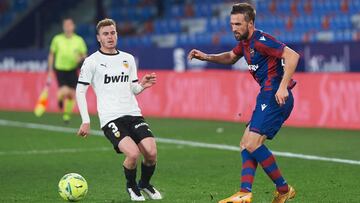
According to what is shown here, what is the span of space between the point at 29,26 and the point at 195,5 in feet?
21.7

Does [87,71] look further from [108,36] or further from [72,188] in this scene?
[72,188]

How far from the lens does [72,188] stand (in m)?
9.54

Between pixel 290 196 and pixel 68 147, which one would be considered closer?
pixel 290 196

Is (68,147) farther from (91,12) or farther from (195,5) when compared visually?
(91,12)

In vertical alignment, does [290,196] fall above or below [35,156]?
above

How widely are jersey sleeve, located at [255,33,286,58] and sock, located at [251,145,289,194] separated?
34.3 inches

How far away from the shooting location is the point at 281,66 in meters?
8.99

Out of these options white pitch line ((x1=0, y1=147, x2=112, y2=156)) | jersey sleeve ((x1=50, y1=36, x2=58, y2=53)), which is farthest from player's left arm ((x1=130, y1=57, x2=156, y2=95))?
jersey sleeve ((x1=50, y1=36, x2=58, y2=53))

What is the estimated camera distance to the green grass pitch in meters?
10.2

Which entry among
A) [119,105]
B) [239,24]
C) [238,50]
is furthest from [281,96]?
[119,105]

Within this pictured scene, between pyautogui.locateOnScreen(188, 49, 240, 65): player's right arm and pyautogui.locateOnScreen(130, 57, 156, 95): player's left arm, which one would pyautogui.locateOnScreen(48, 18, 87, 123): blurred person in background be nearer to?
pyautogui.locateOnScreen(130, 57, 156, 95): player's left arm

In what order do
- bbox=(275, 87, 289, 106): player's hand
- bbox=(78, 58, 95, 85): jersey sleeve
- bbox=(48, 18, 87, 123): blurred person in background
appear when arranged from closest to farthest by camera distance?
1. bbox=(275, 87, 289, 106): player's hand
2. bbox=(78, 58, 95, 85): jersey sleeve
3. bbox=(48, 18, 87, 123): blurred person in background

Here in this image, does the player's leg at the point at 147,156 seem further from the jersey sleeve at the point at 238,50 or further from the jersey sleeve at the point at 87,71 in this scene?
the jersey sleeve at the point at 238,50

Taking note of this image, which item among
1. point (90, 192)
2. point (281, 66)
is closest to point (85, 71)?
point (90, 192)
